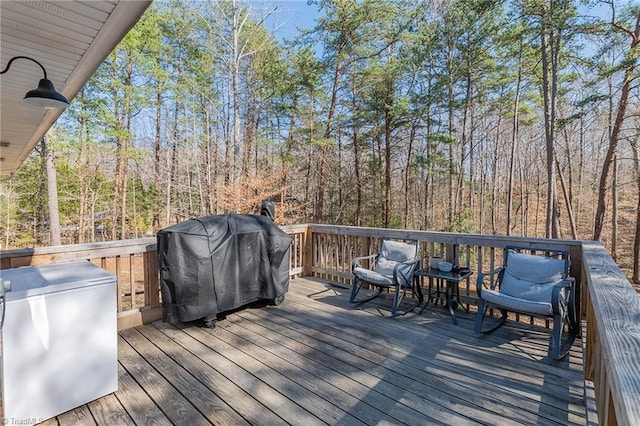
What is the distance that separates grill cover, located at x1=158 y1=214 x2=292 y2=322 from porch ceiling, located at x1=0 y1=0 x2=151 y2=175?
5.04 feet

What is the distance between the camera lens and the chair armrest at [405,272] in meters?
3.56

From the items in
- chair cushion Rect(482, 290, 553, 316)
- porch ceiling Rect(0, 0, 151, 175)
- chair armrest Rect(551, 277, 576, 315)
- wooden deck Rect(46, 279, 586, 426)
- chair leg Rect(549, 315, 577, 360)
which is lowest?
wooden deck Rect(46, 279, 586, 426)

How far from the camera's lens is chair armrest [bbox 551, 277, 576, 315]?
8.55 feet

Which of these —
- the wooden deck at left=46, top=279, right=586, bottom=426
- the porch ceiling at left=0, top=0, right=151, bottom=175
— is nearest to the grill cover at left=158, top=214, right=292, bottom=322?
the wooden deck at left=46, top=279, right=586, bottom=426

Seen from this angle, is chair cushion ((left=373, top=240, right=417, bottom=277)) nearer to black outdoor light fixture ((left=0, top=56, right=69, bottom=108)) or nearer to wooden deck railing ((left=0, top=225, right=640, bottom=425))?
wooden deck railing ((left=0, top=225, right=640, bottom=425))

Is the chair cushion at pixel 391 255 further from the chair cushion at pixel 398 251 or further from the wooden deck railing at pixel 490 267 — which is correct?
the wooden deck railing at pixel 490 267

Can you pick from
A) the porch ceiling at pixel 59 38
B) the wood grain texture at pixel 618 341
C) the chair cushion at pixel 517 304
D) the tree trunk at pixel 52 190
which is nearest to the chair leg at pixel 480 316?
the chair cushion at pixel 517 304

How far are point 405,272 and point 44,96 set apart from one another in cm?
353

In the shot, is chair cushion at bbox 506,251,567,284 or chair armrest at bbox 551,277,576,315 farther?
chair cushion at bbox 506,251,567,284

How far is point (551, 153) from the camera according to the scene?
851 cm

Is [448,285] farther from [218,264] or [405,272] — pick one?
[218,264]

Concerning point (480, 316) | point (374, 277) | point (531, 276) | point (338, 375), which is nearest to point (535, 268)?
point (531, 276)

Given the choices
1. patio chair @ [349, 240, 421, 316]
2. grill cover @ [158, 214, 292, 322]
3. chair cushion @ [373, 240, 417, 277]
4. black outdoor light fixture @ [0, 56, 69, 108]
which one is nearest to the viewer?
A: black outdoor light fixture @ [0, 56, 69, 108]

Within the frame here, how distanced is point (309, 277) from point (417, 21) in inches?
365
